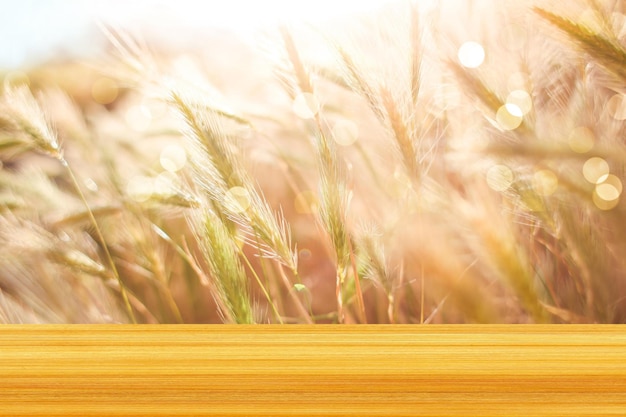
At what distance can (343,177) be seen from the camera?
2.20ft

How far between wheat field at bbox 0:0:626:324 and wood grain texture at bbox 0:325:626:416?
174mm

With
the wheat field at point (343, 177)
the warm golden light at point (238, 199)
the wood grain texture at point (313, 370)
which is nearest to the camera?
the wood grain texture at point (313, 370)

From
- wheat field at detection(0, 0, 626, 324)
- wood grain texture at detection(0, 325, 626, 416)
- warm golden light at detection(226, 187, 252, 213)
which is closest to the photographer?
wood grain texture at detection(0, 325, 626, 416)

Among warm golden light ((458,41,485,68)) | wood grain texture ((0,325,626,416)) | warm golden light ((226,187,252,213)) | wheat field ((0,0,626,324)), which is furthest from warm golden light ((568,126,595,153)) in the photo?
warm golden light ((226,187,252,213))

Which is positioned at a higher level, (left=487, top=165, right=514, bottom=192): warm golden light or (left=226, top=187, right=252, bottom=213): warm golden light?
(left=487, top=165, right=514, bottom=192): warm golden light

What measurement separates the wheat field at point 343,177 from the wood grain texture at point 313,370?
0.17m

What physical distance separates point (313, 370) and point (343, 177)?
31 cm

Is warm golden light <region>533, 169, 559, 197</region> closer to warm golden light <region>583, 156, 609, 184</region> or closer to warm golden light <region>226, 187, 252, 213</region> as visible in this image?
warm golden light <region>583, 156, 609, 184</region>

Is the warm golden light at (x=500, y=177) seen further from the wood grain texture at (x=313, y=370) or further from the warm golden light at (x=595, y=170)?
the wood grain texture at (x=313, y=370)

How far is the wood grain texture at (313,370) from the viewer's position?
335mm

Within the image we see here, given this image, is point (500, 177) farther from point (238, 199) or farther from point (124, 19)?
point (124, 19)

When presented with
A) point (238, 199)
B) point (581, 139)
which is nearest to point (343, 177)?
point (238, 199)

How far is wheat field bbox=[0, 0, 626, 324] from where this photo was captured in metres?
0.67

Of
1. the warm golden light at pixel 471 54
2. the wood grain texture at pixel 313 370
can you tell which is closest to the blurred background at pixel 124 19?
the warm golden light at pixel 471 54
